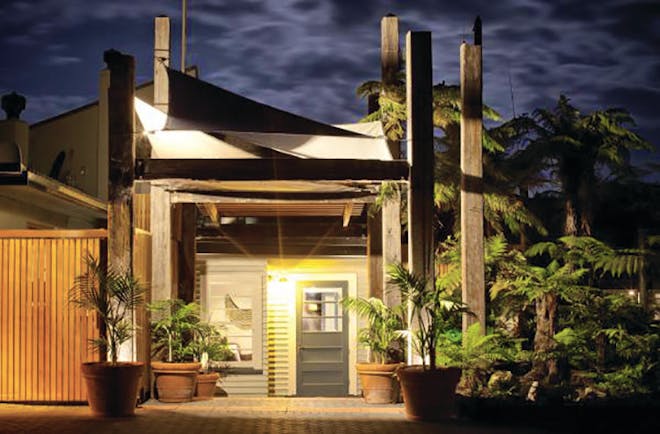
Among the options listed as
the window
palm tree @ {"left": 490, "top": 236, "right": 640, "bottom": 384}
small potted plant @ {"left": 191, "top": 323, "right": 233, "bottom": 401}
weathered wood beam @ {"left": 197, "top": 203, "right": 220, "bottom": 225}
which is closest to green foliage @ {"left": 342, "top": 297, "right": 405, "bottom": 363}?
palm tree @ {"left": 490, "top": 236, "right": 640, "bottom": 384}

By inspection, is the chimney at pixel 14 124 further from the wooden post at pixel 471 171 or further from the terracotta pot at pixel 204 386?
the wooden post at pixel 471 171

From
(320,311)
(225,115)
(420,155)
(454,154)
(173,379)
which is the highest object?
(225,115)

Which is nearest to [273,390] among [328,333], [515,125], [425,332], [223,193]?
[328,333]

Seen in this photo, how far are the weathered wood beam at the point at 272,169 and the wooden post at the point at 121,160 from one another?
257 millimetres

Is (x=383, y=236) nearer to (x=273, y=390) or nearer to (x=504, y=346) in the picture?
(x=504, y=346)

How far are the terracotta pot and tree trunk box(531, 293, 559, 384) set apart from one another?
4213mm

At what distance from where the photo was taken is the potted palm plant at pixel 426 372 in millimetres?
10867

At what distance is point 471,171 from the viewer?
42.0 feet

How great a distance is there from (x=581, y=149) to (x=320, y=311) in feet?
22.0

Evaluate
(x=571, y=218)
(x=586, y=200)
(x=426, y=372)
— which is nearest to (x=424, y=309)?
(x=426, y=372)

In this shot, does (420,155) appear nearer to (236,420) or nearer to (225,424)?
(236,420)

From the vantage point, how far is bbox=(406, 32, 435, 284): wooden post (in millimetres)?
11875

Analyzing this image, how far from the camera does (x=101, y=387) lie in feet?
35.8

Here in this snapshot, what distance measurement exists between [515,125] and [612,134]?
1.62 metres
